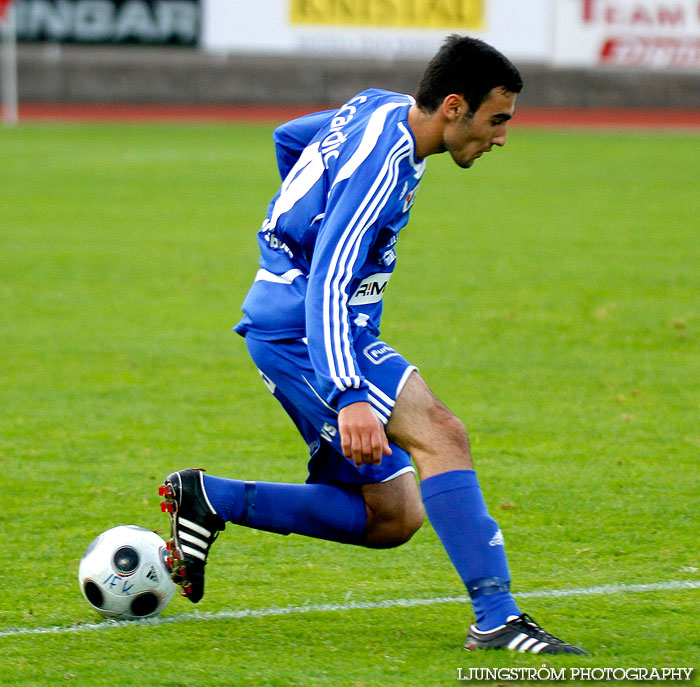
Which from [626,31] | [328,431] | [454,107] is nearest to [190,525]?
[328,431]

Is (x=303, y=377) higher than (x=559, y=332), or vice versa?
(x=303, y=377)

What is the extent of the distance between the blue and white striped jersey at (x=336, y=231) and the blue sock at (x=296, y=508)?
495 mm

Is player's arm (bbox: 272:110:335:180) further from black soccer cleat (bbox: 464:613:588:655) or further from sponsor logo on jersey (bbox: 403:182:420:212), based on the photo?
black soccer cleat (bbox: 464:613:588:655)

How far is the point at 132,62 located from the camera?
2500cm

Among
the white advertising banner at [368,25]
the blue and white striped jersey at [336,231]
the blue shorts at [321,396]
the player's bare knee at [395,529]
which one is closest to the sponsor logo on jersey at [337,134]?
the blue and white striped jersey at [336,231]

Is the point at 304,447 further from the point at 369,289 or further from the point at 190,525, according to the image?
the point at 369,289

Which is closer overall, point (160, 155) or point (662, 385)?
point (662, 385)

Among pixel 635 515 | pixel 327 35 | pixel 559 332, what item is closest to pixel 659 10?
pixel 327 35

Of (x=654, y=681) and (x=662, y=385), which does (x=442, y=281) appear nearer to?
(x=662, y=385)

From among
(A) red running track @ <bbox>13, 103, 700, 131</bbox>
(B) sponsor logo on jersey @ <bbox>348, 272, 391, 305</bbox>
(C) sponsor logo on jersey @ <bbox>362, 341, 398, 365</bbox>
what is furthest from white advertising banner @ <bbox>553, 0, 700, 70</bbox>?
(C) sponsor logo on jersey @ <bbox>362, 341, 398, 365</bbox>

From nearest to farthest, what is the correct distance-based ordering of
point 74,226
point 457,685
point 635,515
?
1. point 457,685
2. point 635,515
3. point 74,226

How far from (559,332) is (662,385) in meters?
1.33

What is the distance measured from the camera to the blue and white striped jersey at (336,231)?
3289 millimetres

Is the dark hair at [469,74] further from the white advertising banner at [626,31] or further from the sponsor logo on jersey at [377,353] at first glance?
the white advertising banner at [626,31]
